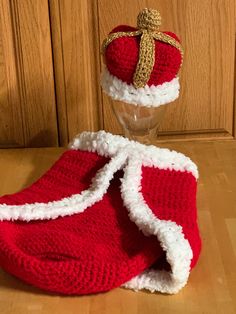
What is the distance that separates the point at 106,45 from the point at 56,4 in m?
0.23

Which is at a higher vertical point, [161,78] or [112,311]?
[161,78]

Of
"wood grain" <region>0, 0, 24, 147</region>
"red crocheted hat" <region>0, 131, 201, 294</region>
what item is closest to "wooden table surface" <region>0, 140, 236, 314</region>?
"red crocheted hat" <region>0, 131, 201, 294</region>

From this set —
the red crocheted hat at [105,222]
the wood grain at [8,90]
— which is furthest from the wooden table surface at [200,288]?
the wood grain at [8,90]

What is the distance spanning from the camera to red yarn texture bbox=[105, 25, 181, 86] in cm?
87

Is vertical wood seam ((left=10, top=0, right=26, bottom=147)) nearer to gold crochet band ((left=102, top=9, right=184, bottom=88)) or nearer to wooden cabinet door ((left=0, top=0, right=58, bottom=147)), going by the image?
wooden cabinet door ((left=0, top=0, right=58, bottom=147))

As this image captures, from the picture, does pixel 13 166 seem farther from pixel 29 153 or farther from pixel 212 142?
pixel 212 142

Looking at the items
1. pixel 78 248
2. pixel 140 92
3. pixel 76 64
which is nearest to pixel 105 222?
pixel 78 248

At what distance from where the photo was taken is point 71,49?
111 cm

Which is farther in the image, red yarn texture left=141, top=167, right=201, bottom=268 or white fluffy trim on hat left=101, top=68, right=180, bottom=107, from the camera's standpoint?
white fluffy trim on hat left=101, top=68, right=180, bottom=107

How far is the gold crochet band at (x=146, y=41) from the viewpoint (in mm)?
859

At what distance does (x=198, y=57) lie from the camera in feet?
3.69

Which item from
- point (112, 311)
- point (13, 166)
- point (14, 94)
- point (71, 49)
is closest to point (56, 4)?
point (71, 49)

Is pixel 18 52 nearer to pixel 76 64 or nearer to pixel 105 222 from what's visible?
pixel 76 64

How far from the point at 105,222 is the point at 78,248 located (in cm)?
8
